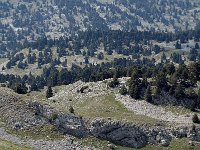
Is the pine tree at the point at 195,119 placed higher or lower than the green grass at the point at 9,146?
lower

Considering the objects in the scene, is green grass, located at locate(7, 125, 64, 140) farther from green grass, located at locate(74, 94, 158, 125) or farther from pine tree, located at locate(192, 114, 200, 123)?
pine tree, located at locate(192, 114, 200, 123)

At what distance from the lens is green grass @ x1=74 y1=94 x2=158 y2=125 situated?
12206cm

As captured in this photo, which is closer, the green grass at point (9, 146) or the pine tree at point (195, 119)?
the green grass at point (9, 146)

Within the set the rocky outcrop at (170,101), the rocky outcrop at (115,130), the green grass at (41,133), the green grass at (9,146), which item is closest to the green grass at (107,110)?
the rocky outcrop at (115,130)

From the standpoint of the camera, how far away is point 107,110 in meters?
126

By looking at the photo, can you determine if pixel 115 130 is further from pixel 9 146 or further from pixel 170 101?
pixel 9 146

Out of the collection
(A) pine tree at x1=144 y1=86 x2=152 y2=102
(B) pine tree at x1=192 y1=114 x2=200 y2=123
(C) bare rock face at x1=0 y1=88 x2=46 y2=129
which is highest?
(C) bare rock face at x1=0 y1=88 x2=46 y2=129

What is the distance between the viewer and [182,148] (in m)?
116

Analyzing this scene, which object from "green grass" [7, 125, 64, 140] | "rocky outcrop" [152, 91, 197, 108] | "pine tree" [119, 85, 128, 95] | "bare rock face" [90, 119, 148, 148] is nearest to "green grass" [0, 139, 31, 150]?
"green grass" [7, 125, 64, 140]

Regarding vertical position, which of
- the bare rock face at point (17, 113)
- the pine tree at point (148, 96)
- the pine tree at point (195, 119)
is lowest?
the pine tree at point (195, 119)

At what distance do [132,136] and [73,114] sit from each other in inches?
585

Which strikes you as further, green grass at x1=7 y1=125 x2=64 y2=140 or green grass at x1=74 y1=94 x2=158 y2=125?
green grass at x1=74 y1=94 x2=158 y2=125

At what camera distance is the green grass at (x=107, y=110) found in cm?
12206

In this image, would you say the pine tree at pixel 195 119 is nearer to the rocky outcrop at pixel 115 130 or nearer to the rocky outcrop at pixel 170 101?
the rocky outcrop at pixel 115 130
